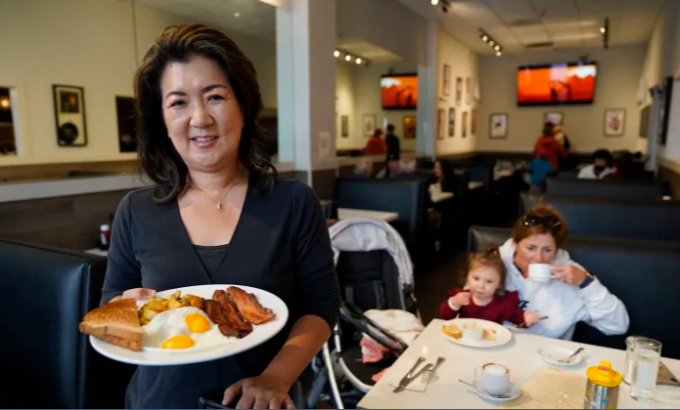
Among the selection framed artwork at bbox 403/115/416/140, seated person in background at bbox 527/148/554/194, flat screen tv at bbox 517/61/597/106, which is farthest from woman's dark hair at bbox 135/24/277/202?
flat screen tv at bbox 517/61/597/106

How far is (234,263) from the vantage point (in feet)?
3.68

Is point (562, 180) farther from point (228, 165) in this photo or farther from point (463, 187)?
point (228, 165)

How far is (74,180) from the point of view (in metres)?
3.08

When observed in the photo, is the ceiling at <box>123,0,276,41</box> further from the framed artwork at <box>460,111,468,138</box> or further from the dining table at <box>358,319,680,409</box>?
the framed artwork at <box>460,111,468,138</box>

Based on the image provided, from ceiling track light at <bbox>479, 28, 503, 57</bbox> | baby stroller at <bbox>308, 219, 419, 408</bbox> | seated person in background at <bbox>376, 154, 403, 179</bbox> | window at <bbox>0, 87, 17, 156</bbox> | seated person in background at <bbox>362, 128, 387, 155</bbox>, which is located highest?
ceiling track light at <bbox>479, 28, 503, 57</bbox>

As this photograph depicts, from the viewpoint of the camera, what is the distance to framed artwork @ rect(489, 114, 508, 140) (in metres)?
12.2

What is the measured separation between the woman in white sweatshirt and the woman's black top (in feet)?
4.11

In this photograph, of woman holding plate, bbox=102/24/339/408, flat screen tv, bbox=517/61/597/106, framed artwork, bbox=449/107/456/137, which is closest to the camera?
woman holding plate, bbox=102/24/339/408

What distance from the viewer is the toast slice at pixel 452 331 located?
5.69 ft

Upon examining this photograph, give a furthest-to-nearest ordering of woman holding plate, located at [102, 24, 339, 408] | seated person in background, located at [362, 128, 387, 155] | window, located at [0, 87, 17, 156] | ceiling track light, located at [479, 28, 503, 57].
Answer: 1. ceiling track light, located at [479, 28, 503, 57]
2. seated person in background, located at [362, 128, 387, 155]
3. window, located at [0, 87, 17, 156]
4. woman holding plate, located at [102, 24, 339, 408]

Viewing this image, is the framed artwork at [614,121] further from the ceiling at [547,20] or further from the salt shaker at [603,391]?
the salt shaker at [603,391]

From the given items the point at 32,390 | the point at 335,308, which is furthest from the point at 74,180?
the point at 335,308

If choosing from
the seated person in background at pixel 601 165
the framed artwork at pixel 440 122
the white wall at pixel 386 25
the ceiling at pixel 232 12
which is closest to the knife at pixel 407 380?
the ceiling at pixel 232 12

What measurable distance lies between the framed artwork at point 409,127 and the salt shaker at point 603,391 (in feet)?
28.2
